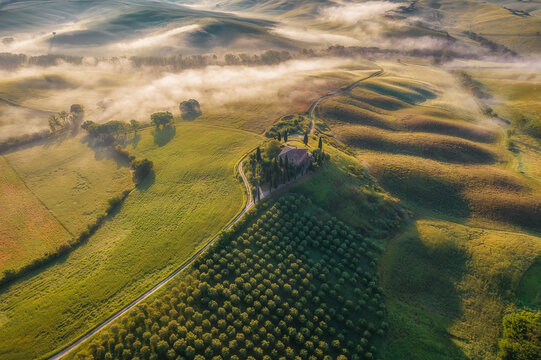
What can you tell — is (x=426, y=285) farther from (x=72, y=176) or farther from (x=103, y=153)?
(x=103, y=153)

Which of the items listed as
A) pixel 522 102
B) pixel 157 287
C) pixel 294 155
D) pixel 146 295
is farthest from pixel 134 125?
pixel 522 102

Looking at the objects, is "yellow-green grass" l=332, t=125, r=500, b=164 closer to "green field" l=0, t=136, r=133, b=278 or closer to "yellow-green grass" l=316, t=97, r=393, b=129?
"yellow-green grass" l=316, t=97, r=393, b=129

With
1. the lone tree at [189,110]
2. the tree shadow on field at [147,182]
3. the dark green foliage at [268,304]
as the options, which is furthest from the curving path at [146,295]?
the lone tree at [189,110]

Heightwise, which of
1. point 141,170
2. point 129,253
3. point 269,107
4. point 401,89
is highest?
point 269,107

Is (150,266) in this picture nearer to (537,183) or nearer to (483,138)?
(537,183)

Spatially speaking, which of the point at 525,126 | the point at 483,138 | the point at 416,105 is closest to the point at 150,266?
the point at 483,138
